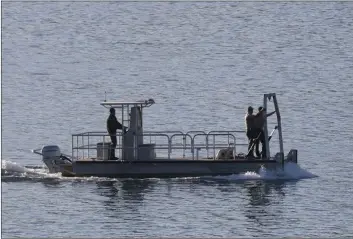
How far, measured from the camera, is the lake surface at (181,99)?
48.2 meters

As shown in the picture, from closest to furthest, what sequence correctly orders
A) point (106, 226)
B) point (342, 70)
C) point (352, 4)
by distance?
point (106, 226), point (342, 70), point (352, 4)

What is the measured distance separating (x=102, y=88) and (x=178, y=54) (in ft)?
38.5

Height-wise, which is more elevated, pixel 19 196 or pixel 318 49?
pixel 318 49

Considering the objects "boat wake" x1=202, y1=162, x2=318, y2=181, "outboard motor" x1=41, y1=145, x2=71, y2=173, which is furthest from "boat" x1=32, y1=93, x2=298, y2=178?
"boat wake" x1=202, y1=162, x2=318, y2=181

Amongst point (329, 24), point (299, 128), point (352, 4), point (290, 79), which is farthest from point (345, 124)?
point (352, 4)

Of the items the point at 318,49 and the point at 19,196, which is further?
the point at 318,49

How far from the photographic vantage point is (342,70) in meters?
78.0

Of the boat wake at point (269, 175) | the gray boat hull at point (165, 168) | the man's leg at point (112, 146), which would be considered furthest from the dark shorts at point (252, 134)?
the man's leg at point (112, 146)

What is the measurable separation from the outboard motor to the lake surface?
49cm

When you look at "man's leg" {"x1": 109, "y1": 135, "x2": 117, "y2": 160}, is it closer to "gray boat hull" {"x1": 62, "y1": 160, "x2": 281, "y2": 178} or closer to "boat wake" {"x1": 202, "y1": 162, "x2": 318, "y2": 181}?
"gray boat hull" {"x1": 62, "y1": 160, "x2": 281, "y2": 178}

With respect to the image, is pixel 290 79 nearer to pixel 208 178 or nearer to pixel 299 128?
pixel 299 128

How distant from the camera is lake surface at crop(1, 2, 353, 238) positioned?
48219 millimetres

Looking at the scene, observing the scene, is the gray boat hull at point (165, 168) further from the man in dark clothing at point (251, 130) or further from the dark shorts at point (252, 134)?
the dark shorts at point (252, 134)

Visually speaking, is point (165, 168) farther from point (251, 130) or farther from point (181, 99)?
point (181, 99)
